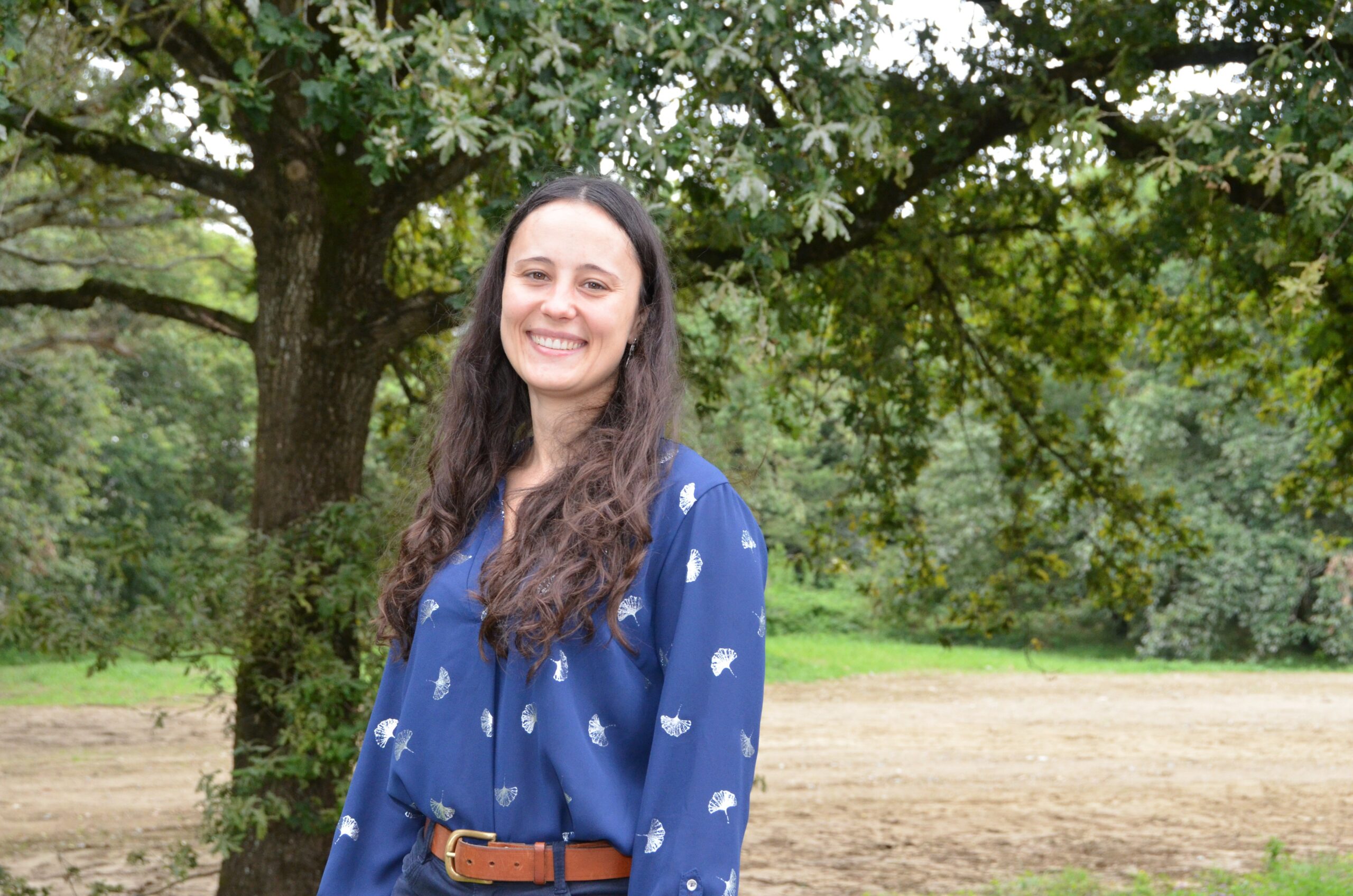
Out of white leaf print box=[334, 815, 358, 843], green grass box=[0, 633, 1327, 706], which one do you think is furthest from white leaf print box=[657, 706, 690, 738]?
green grass box=[0, 633, 1327, 706]

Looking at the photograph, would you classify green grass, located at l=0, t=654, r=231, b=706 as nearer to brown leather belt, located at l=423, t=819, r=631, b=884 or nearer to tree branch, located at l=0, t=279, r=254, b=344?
tree branch, located at l=0, t=279, r=254, b=344

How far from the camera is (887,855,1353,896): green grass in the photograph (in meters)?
7.00

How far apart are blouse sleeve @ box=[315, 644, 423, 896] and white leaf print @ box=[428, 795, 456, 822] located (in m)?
0.18

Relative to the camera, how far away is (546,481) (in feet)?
6.41

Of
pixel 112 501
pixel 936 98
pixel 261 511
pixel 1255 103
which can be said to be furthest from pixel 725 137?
pixel 112 501

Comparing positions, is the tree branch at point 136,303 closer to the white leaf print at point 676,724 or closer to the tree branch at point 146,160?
the tree branch at point 146,160

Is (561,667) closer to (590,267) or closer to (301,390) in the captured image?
(590,267)

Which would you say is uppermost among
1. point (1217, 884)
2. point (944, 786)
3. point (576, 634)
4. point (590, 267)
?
point (590, 267)

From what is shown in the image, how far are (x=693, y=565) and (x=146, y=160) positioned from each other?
5010 millimetres

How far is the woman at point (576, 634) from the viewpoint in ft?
5.53

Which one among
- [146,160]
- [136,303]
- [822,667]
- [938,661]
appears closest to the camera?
[146,160]

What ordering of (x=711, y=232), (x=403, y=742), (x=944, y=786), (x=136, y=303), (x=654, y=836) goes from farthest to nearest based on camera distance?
(x=944, y=786), (x=136, y=303), (x=711, y=232), (x=403, y=742), (x=654, y=836)

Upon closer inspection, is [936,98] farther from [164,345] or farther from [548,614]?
[164,345]

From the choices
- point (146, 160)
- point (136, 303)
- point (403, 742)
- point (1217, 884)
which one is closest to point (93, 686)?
point (136, 303)
